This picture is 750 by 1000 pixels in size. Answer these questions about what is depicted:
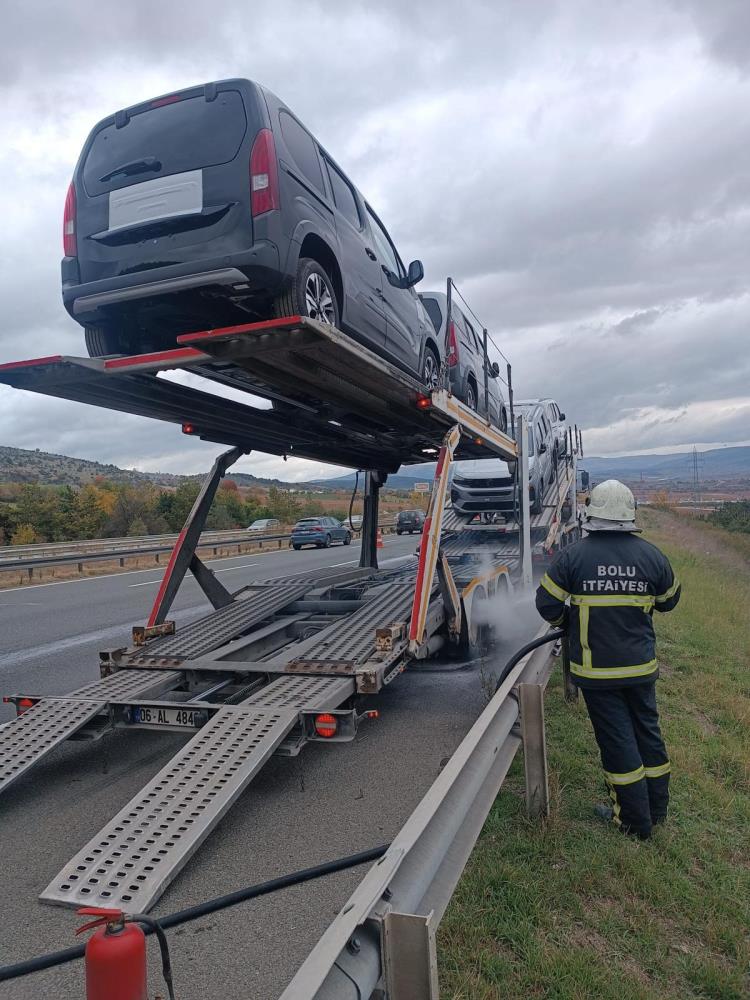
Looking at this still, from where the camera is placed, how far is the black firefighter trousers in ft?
12.9

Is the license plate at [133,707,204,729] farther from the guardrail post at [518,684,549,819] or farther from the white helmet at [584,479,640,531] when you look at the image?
the white helmet at [584,479,640,531]

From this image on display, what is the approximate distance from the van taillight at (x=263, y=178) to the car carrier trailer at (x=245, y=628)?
90cm

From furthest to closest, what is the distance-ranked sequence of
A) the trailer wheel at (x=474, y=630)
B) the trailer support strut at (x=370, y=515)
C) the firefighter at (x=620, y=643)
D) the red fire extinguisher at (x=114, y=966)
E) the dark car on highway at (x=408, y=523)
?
the dark car on highway at (x=408, y=523) → the trailer support strut at (x=370, y=515) → the trailer wheel at (x=474, y=630) → the firefighter at (x=620, y=643) → the red fire extinguisher at (x=114, y=966)

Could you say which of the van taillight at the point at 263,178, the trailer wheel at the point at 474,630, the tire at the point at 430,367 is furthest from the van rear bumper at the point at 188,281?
the trailer wheel at the point at 474,630

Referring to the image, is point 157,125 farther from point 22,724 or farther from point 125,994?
point 125,994

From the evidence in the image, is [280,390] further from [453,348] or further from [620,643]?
Answer: [453,348]

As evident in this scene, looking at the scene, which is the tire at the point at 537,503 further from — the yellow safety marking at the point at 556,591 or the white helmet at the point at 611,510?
the yellow safety marking at the point at 556,591

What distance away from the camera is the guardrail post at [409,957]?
1.87 m

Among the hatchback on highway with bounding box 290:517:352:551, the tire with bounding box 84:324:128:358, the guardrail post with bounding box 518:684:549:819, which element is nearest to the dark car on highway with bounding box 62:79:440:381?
the tire with bounding box 84:324:128:358

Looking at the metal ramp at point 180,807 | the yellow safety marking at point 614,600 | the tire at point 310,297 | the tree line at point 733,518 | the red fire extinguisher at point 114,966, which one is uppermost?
the tire at point 310,297

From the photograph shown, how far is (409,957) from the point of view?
189 cm

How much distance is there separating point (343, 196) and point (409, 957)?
16.6ft

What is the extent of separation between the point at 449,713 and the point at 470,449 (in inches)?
133

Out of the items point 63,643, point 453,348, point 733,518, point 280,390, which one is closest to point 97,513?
point 63,643
